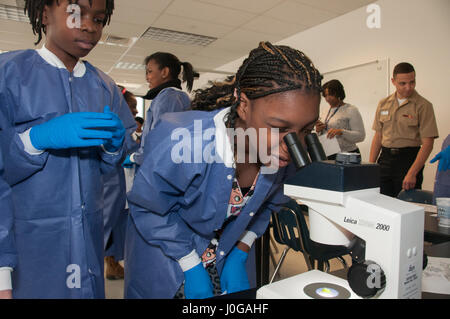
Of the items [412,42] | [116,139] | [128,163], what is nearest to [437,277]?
[116,139]

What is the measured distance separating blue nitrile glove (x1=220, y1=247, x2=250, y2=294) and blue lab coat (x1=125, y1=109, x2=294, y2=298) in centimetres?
4

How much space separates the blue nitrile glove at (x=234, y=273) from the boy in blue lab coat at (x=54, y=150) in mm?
402

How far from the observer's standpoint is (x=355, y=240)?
26.3 inches

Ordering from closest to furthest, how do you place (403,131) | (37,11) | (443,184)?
(37,11)
(443,184)
(403,131)

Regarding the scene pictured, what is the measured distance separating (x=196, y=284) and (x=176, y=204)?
24cm

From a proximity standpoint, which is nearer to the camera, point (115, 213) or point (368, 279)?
point (368, 279)

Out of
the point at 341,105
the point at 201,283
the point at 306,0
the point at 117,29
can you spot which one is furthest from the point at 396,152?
the point at 117,29

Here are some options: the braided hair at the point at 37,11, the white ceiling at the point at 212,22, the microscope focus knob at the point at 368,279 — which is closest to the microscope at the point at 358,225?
the microscope focus knob at the point at 368,279

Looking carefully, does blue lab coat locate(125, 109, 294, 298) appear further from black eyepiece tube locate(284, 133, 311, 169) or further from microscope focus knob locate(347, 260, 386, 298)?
microscope focus knob locate(347, 260, 386, 298)

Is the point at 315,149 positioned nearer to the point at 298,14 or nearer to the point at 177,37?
the point at 298,14

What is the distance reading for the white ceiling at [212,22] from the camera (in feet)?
13.1

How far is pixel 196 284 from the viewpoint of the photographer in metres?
0.94

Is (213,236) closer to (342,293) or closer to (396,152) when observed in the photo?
(342,293)

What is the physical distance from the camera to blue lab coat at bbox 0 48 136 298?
88 cm
